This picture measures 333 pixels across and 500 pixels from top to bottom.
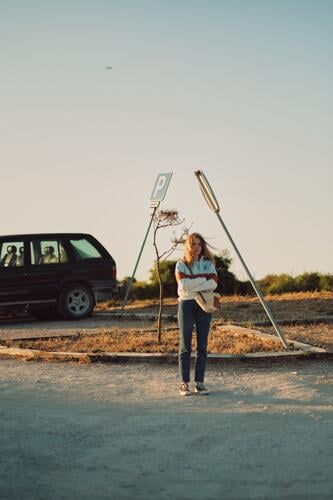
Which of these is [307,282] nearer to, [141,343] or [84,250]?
[84,250]

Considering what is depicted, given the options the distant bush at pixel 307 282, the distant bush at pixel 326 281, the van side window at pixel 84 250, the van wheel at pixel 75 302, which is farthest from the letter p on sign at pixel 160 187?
the distant bush at pixel 307 282

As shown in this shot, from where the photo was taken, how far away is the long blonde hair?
8672 mm

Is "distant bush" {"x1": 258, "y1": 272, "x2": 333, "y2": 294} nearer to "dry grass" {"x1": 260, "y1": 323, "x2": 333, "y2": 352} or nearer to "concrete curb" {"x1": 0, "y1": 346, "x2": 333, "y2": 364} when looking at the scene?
"dry grass" {"x1": 260, "y1": 323, "x2": 333, "y2": 352}

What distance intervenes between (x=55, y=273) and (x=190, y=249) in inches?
349

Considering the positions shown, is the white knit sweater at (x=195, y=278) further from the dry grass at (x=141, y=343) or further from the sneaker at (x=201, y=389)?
the dry grass at (x=141, y=343)

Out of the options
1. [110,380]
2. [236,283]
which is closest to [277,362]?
[110,380]

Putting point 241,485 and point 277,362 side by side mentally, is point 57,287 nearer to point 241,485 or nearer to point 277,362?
point 277,362

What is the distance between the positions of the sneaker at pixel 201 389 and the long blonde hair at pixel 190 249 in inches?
50.4

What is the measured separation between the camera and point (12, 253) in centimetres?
1695

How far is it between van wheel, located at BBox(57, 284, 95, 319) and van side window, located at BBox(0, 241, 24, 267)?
1.15m

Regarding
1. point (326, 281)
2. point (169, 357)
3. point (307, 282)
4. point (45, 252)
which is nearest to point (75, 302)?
point (45, 252)

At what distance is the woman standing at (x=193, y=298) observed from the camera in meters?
8.58

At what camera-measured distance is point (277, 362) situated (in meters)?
10.6

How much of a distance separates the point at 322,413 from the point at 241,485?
7.67 ft
